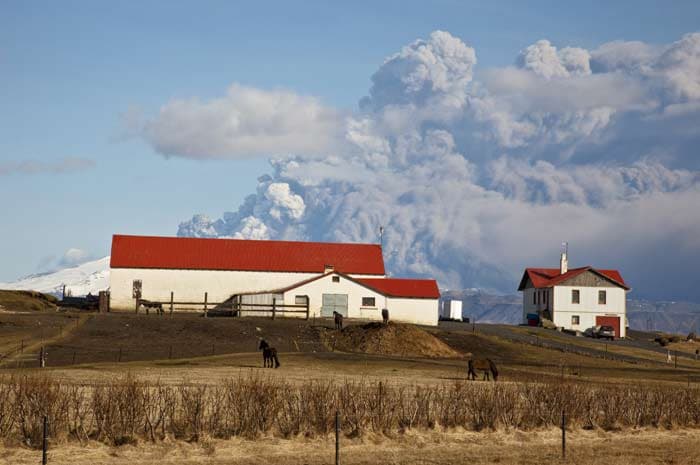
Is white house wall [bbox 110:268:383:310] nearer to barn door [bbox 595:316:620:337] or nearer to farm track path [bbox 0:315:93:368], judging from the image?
farm track path [bbox 0:315:93:368]

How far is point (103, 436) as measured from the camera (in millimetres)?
34438

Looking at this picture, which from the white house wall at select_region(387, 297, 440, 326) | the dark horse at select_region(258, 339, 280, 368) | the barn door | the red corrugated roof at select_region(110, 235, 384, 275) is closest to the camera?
the dark horse at select_region(258, 339, 280, 368)

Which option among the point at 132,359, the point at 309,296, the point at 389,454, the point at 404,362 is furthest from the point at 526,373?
the point at 309,296

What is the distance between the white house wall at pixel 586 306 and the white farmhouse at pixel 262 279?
2078 centimetres

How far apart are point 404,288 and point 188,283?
21.7m

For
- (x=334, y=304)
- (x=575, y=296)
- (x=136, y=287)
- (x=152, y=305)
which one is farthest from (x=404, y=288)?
(x=136, y=287)

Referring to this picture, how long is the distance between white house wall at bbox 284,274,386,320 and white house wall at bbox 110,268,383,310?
8.43 meters

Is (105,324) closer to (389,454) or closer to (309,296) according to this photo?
(309,296)

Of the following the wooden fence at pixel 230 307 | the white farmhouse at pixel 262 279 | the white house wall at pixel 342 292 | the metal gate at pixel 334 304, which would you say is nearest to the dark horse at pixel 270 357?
the wooden fence at pixel 230 307

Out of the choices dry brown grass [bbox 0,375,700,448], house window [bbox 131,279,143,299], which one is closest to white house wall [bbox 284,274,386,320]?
house window [bbox 131,279,143,299]

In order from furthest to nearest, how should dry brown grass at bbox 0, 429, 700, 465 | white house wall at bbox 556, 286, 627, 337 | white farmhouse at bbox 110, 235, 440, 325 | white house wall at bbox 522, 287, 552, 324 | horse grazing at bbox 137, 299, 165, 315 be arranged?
white house wall at bbox 522, 287, 552, 324 < white house wall at bbox 556, 286, 627, 337 < white farmhouse at bbox 110, 235, 440, 325 < horse grazing at bbox 137, 299, 165, 315 < dry brown grass at bbox 0, 429, 700, 465

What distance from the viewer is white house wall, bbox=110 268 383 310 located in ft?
344

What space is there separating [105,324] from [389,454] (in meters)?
52.4

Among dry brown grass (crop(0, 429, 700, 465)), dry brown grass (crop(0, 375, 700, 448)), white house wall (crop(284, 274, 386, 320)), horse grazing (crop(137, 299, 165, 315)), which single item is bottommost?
dry brown grass (crop(0, 429, 700, 465))
